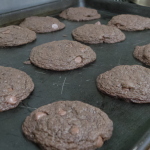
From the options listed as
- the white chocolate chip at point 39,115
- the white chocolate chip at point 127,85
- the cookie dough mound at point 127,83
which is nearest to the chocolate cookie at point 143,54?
the cookie dough mound at point 127,83

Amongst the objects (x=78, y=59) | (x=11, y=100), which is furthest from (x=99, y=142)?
(x=78, y=59)

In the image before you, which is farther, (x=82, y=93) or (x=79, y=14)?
(x=79, y=14)

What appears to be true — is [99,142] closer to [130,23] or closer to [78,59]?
[78,59]

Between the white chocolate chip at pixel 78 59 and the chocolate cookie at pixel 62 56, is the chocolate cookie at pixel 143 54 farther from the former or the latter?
the white chocolate chip at pixel 78 59

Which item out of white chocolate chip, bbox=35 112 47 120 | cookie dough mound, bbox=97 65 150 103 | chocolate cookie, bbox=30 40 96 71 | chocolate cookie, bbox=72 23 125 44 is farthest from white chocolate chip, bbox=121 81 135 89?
chocolate cookie, bbox=72 23 125 44

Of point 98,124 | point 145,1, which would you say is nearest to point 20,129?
point 98,124

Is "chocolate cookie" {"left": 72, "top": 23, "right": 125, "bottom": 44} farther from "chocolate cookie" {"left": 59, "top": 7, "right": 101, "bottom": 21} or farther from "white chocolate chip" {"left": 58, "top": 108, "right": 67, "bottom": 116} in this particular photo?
"white chocolate chip" {"left": 58, "top": 108, "right": 67, "bottom": 116}
